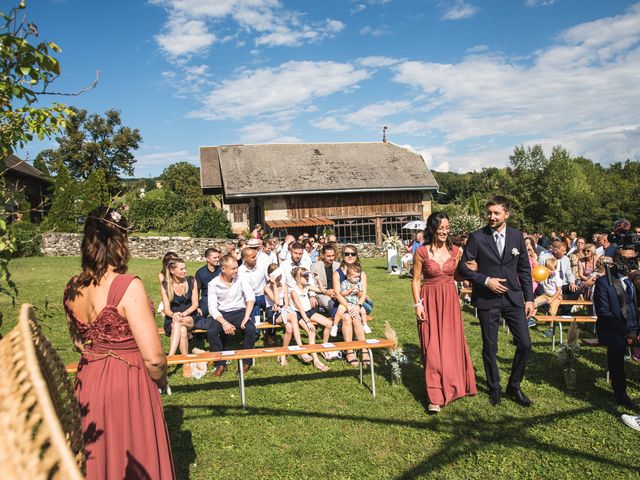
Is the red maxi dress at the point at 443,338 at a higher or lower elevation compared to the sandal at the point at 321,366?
higher

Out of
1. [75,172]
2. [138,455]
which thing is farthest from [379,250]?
[75,172]

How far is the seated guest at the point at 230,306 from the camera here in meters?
7.40

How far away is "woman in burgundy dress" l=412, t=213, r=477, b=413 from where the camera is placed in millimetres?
5566

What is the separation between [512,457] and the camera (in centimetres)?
447

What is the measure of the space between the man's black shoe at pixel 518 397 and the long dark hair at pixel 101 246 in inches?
189

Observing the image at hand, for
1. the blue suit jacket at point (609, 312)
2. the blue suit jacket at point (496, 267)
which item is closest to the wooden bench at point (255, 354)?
the blue suit jacket at point (496, 267)

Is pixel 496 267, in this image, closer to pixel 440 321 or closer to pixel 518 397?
pixel 440 321

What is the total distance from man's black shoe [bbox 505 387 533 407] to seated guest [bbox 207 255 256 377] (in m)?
3.80

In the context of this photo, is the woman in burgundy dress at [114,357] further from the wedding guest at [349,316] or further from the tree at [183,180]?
the tree at [183,180]

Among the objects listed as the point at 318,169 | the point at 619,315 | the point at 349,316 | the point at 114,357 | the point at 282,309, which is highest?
the point at 318,169

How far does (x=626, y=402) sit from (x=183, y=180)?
70.5m

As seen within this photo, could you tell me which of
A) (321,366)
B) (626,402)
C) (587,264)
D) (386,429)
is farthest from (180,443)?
(587,264)

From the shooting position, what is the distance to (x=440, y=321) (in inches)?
222

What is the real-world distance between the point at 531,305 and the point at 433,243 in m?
1.36
